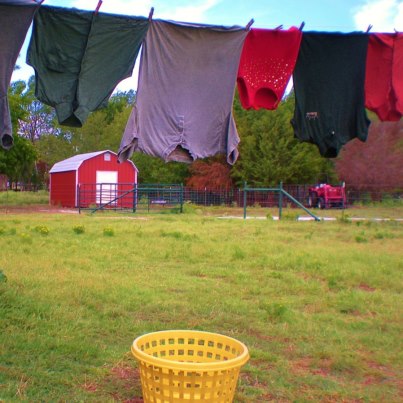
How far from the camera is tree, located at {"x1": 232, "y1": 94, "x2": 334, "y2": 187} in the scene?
3409cm

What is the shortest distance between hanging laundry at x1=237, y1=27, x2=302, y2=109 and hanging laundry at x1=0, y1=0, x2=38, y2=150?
→ 180 cm

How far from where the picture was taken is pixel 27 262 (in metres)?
8.28

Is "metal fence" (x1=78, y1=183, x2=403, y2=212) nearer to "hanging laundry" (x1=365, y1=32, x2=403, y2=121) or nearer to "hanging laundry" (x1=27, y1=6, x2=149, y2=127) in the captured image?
"hanging laundry" (x1=365, y1=32, x2=403, y2=121)

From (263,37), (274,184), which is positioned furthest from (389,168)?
(263,37)

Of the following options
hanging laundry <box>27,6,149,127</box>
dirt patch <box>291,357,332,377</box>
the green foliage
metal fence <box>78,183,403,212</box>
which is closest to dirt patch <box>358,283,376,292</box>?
dirt patch <box>291,357,332,377</box>

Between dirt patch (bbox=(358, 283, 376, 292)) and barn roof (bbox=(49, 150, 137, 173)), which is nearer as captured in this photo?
dirt patch (bbox=(358, 283, 376, 292))

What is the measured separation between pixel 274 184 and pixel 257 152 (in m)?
2.43

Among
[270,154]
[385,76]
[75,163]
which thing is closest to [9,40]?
[385,76]

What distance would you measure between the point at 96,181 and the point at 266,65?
2544 centimetres

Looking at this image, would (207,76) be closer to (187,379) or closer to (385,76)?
(385,76)

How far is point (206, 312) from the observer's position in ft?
20.0

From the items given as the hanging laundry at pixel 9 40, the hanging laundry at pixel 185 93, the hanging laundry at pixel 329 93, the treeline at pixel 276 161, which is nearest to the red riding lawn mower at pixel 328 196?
the treeline at pixel 276 161

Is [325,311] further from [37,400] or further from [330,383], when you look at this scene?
[37,400]

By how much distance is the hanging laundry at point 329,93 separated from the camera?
15.5 feet
